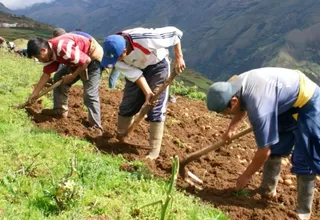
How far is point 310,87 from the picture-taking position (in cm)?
418

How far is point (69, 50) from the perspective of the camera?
19.3ft

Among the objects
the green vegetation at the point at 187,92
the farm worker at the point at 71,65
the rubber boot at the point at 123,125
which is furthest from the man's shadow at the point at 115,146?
the green vegetation at the point at 187,92

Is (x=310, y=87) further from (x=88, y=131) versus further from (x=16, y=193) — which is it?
(x=88, y=131)

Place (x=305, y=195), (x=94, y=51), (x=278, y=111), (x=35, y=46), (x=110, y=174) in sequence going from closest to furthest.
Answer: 1. (x=278, y=111)
2. (x=305, y=195)
3. (x=110, y=174)
4. (x=35, y=46)
5. (x=94, y=51)

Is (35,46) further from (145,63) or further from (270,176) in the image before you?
(270,176)

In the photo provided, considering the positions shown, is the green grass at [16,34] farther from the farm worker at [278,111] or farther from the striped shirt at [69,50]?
the farm worker at [278,111]

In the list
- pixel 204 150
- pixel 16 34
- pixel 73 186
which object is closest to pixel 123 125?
pixel 204 150

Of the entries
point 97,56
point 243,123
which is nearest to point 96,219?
point 97,56

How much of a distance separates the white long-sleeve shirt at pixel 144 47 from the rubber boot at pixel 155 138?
0.69 m

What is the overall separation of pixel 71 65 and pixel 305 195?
3.61m

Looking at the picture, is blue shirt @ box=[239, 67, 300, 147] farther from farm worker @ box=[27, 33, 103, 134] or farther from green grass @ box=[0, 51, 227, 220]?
farm worker @ box=[27, 33, 103, 134]

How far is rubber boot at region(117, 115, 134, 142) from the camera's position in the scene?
5.83 m

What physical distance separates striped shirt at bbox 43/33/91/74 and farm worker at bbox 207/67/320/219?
2.56 m

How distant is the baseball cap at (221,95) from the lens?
12.5 ft
